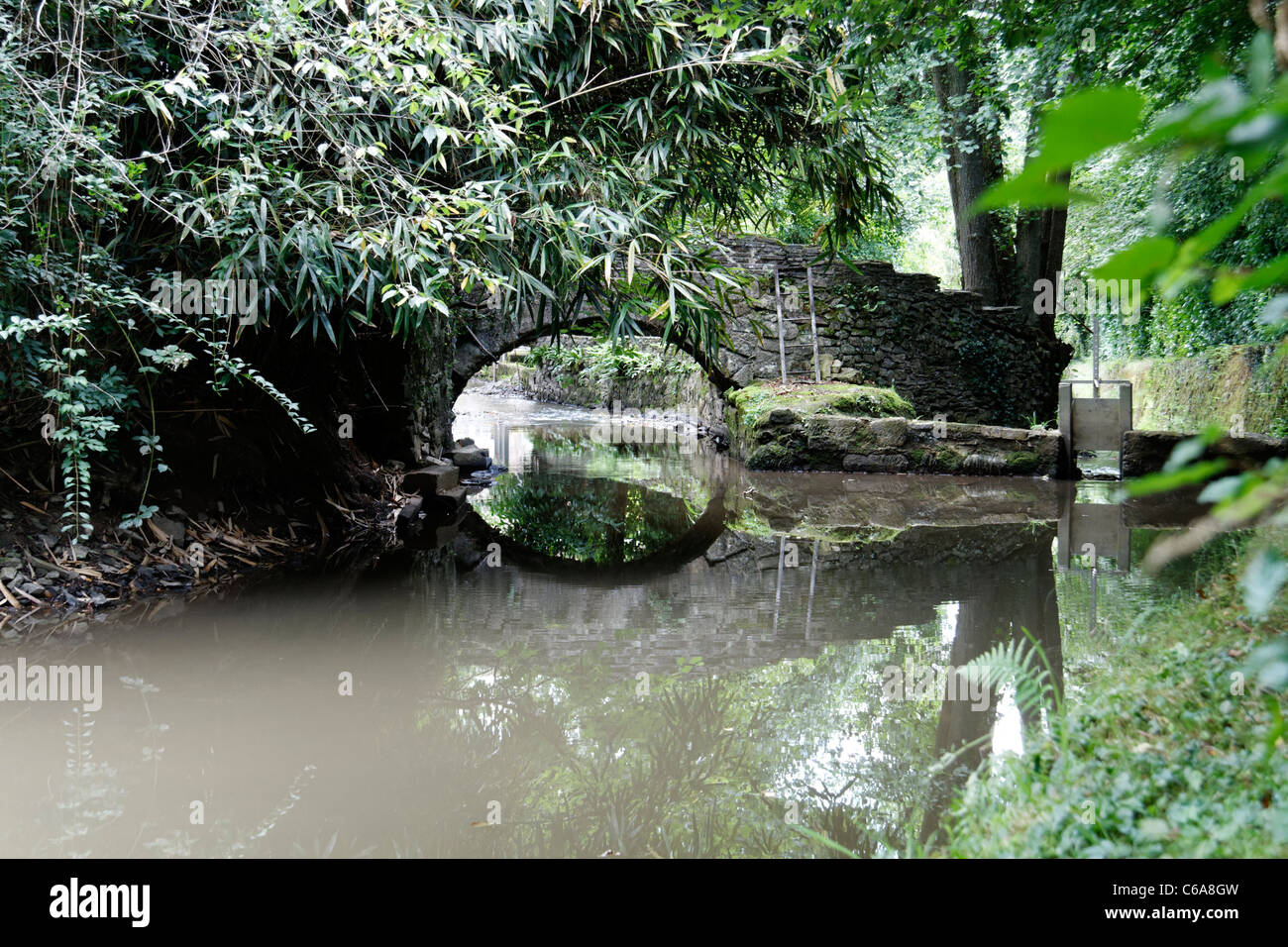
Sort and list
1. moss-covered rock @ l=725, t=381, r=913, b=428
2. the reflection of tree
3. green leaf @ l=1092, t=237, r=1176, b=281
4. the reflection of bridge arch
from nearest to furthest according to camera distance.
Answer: green leaf @ l=1092, t=237, r=1176, b=281 → the reflection of bridge arch → the reflection of tree → moss-covered rock @ l=725, t=381, r=913, b=428

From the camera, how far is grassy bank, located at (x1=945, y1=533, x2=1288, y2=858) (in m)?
1.65

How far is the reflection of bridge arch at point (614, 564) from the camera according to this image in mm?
5285

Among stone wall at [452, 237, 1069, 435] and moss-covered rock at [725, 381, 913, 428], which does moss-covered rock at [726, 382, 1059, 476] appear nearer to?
moss-covered rock at [725, 381, 913, 428]

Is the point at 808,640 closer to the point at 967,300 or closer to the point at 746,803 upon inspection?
the point at 746,803

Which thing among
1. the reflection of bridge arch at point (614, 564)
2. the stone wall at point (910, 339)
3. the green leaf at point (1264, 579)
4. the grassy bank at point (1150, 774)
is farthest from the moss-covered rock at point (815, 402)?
the green leaf at point (1264, 579)

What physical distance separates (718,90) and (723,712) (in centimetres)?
395

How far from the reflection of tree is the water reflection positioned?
44 cm

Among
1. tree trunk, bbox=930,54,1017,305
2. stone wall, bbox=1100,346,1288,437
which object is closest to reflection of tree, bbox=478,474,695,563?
tree trunk, bbox=930,54,1017,305

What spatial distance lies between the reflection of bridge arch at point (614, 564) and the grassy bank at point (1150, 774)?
9.60 feet

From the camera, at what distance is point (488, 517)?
290 inches

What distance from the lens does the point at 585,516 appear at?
7309 mm

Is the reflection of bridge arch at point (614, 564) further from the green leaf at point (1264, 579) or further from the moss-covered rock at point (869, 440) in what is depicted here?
the green leaf at point (1264, 579)

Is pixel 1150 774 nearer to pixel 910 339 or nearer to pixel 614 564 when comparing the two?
pixel 614 564
